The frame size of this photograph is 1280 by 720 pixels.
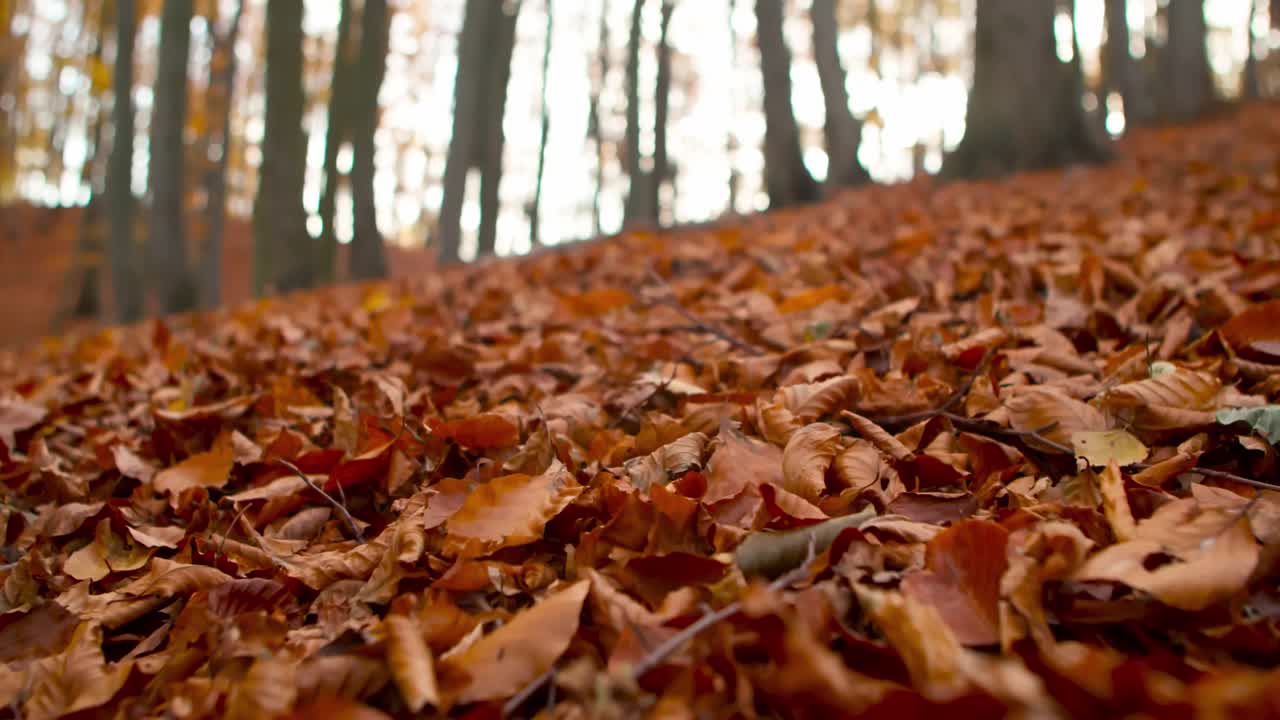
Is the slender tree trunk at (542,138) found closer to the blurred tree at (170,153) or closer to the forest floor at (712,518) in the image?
the blurred tree at (170,153)

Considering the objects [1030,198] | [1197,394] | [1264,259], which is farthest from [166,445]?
[1030,198]

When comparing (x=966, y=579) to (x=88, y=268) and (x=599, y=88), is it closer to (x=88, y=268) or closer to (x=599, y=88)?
(x=88, y=268)

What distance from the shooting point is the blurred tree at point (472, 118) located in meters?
6.84

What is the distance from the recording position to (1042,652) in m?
0.79

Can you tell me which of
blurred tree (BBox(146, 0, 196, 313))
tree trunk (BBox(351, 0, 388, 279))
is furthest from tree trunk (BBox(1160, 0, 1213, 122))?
blurred tree (BBox(146, 0, 196, 313))

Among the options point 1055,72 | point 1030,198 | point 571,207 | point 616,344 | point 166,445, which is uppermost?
point 571,207

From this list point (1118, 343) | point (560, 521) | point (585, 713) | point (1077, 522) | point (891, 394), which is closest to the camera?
point (585, 713)

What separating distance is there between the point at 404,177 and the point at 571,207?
6513mm

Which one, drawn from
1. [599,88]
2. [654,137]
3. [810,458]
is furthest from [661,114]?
[599,88]

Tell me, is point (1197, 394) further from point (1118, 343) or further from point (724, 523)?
point (724, 523)

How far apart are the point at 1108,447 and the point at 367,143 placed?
6.84 meters

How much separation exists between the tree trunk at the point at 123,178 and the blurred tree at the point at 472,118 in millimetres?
3107

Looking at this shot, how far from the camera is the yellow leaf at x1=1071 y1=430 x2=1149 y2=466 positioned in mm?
1151

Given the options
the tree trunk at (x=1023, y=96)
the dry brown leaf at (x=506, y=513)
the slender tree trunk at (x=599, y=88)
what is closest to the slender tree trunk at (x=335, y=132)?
the tree trunk at (x=1023, y=96)
